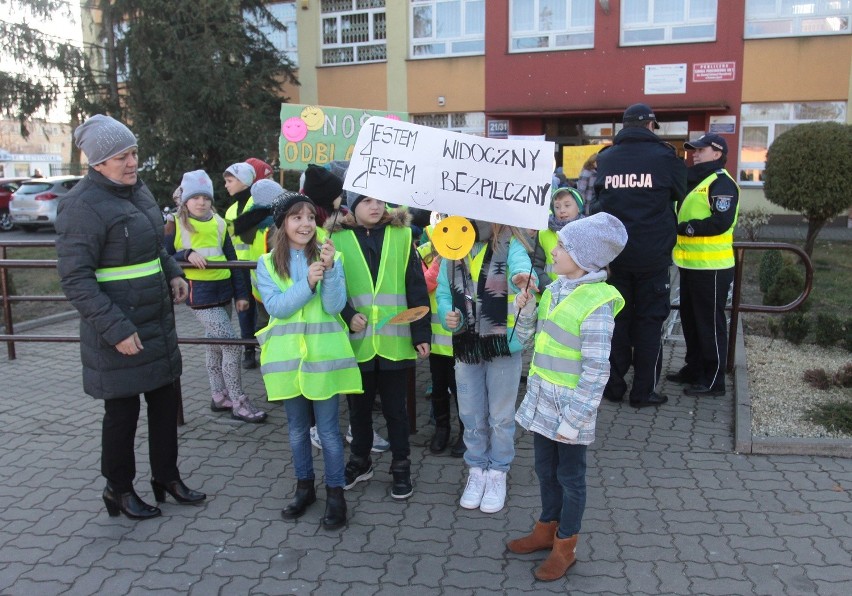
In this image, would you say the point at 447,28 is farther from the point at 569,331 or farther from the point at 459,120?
the point at 569,331

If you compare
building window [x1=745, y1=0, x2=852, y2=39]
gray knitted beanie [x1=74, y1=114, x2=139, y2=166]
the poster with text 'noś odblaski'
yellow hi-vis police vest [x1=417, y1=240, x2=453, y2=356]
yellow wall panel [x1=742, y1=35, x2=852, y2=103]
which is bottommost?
yellow hi-vis police vest [x1=417, y1=240, x2=453, y2=356]

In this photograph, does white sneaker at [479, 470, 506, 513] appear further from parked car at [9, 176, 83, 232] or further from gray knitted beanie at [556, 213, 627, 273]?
parked car at [9, 176, 83, 232]

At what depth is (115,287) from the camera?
11.8ft

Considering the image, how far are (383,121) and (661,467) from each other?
A: 2.57 m

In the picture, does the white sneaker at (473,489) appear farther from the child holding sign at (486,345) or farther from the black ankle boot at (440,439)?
the black ankle boot at (440,439)

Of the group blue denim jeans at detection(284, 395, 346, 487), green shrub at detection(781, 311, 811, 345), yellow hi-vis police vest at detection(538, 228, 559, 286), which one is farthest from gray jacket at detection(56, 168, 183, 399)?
green shrub at detection(781, 311, 811, 345)

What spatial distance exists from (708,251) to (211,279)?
3.56m

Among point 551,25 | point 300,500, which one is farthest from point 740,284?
point 551,25

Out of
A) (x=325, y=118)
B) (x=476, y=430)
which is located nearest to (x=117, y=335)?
(x=476, y=430)

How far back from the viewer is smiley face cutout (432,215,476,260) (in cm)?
360

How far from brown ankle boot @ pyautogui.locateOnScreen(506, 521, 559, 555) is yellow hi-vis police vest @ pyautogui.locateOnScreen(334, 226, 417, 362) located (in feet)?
3.60

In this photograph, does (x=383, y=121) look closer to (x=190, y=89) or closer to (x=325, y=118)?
(x=325, y=118)

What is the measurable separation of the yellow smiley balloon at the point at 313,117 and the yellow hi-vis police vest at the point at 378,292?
3910 millimetres

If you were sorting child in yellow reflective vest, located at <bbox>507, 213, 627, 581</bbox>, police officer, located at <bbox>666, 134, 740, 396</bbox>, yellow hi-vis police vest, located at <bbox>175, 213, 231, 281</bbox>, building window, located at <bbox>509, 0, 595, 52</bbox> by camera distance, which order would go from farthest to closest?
building window, located at <bbox>509, 0, 595, 52</bbox> → police officer, located at <bbox>666, 134, 740, 396</bbox> → yellow hi-vis police vest, located at <bbox>175, 213, 231, 281</bbox> → child in yellow reflective vest, located at <bbox>507, 213, 627, 581</bbox>
